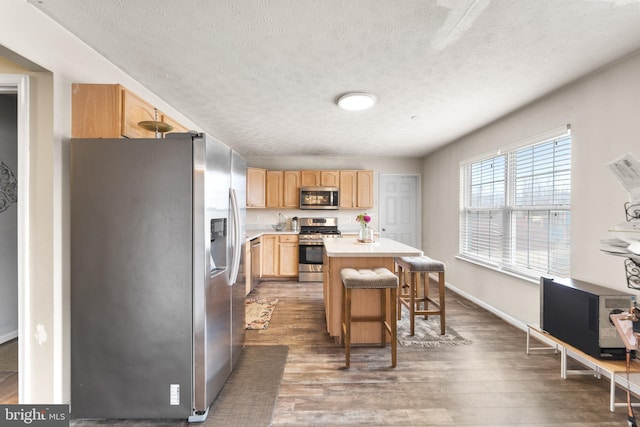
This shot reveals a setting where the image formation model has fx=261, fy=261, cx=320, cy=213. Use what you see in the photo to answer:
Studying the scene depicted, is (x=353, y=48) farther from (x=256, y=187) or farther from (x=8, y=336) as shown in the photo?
(x=8, y=336)

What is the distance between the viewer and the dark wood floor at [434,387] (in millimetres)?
1660

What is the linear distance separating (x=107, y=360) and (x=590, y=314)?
321 cm

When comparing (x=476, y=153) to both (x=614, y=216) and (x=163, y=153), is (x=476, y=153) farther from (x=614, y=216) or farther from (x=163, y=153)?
(x=163, y=153)

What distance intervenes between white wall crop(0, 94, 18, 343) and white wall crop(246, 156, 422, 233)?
338cm

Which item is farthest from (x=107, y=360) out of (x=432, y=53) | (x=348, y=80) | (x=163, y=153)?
(x=432, y=53)

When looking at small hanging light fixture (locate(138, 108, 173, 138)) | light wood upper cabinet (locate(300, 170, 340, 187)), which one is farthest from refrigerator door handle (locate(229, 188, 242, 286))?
light wood upper cabinet (locate(300, 170, 340, 187))

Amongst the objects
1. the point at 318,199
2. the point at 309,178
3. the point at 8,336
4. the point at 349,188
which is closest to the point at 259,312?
the point at 8,336

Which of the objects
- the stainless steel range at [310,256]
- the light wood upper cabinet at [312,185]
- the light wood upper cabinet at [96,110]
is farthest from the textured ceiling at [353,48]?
the stainless steel range at [310,256]

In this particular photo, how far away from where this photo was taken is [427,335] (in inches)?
108

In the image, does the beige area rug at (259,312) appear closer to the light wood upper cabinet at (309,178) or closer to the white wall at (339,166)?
the white wall at (339,166)

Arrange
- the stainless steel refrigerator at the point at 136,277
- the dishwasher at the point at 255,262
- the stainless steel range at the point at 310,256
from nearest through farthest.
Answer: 1. the stainless steel refrigerator at the point at 136,277
2. the dishwasher at the point at 255,262
3. the stainless steel range at the point at 310,256

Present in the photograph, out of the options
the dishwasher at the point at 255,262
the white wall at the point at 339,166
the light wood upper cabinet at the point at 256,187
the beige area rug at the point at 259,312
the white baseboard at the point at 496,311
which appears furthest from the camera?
the white wall at the point at 339,166

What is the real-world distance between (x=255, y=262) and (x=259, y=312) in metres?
1.25

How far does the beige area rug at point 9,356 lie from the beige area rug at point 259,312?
6.28 feet
